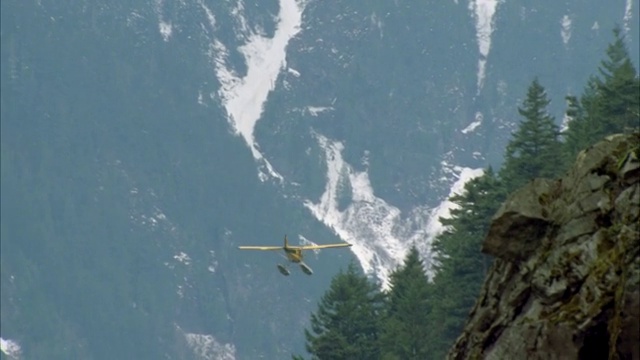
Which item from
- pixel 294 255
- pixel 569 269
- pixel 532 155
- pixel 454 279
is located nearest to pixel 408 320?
pixel 454 279

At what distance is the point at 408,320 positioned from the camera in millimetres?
79000

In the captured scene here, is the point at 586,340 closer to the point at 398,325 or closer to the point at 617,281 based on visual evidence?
the point at 617,281

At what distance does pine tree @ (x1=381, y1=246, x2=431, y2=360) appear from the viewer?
77.2m

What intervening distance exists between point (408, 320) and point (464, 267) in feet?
13.9

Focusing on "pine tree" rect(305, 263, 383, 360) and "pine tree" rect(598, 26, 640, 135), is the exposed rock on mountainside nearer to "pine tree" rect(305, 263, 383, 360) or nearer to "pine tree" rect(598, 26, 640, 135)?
"pine tree" rect(598, 26, 640, 135)

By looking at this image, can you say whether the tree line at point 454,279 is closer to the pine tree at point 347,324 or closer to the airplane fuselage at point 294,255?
the pine tree at point 347,324

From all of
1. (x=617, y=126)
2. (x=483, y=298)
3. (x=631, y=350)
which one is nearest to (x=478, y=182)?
(x=617, y=126)

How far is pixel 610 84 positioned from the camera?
260 ft

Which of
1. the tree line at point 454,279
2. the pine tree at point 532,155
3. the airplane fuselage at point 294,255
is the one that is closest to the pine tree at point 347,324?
the tree line at point 454,279

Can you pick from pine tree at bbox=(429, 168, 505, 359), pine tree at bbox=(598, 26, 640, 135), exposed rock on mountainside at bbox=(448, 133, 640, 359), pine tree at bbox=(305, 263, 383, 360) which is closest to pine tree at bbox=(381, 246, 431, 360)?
pine tree at bbox=(429, 168, 505, 359)

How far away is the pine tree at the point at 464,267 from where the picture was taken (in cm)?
7475

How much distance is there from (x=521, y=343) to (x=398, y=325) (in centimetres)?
5150

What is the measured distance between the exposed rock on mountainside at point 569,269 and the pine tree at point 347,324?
50061 millimetres

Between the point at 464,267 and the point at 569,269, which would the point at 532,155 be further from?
the point at 569,269
